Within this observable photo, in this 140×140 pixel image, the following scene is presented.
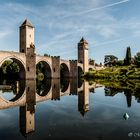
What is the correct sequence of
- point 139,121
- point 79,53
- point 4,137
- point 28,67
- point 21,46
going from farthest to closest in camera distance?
point 79,53 < point 21,46 < point 28,67 < point 139,121 < point 4,137

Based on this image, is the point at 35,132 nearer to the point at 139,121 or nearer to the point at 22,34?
the point at 139,121

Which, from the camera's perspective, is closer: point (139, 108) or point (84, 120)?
point (84, 120)

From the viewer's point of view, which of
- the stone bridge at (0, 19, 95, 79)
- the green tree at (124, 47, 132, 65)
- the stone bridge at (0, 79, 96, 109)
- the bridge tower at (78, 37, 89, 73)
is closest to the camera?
the stone bridge at (0, 79, 96, 109)

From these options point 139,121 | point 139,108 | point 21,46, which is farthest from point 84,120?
point 21,46

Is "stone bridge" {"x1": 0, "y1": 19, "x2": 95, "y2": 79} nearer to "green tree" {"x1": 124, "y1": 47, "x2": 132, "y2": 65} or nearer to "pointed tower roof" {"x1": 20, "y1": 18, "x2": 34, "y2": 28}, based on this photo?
"pointed tower roof" {"x1": 20, "y1": 18, "x2": 34, "y2": 28}

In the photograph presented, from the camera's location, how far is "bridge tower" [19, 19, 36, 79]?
182 ft

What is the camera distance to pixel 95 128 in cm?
1089

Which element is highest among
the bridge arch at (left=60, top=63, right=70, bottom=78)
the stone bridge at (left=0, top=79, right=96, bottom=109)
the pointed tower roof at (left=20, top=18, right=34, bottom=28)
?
the pointed tower roof at (left=20, top=18, right=34, bottom=28)

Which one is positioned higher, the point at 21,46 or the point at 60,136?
the point at 21,46

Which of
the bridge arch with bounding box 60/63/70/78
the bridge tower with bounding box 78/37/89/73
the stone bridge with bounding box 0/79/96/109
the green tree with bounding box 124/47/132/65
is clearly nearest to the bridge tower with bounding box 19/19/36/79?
the stone bridge with bounding box 0/79/96/109

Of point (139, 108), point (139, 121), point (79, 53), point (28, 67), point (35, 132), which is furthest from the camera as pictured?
point (79, 53)

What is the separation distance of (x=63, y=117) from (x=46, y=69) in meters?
55.1

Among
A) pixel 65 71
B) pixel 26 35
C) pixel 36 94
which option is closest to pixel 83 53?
pixel 65 71

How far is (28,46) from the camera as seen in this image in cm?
5900
